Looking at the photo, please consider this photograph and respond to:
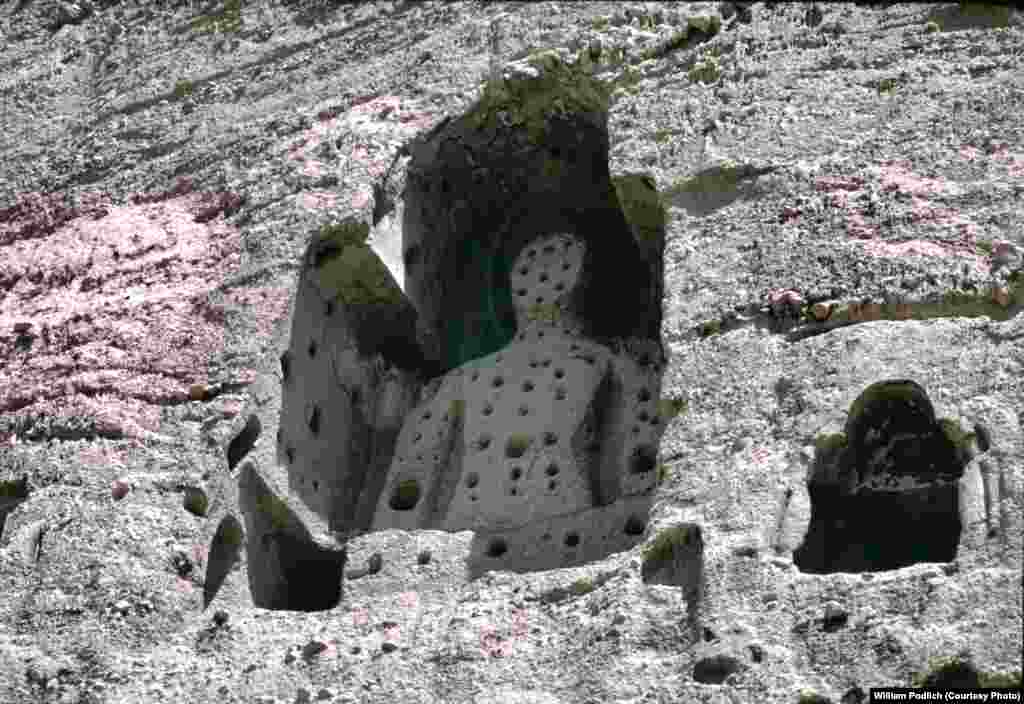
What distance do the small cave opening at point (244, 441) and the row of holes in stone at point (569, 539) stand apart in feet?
4.21

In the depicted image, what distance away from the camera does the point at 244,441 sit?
10.3 meters

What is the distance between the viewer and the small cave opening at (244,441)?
10.2 metres

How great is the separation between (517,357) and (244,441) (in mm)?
1703

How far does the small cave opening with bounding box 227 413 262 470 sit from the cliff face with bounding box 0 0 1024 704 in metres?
0.02

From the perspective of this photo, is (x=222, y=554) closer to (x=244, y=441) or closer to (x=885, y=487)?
(x=244, y=441)

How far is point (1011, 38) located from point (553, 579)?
13.0 ft

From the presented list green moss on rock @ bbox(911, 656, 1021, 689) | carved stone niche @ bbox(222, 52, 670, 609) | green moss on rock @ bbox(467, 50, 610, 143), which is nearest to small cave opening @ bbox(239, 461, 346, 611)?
carved stone niche @ bbox(222, 52, 670, 609)

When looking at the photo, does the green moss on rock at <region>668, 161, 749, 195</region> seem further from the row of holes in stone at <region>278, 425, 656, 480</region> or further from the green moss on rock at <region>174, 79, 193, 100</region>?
the green moss on rock at <region>174, 79, 193, 100</region>

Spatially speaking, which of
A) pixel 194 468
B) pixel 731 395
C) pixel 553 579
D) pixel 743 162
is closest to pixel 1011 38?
pixel 743 162

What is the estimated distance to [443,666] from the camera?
344 inches

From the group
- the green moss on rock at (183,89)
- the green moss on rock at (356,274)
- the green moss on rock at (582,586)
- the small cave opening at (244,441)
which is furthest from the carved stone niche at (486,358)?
the green moss on rock at (183,89)

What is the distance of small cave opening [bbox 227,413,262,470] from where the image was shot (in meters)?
10.2

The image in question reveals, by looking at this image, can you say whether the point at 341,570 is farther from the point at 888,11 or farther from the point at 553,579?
the point at 888,11

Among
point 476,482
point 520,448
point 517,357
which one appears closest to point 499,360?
point 517,357
